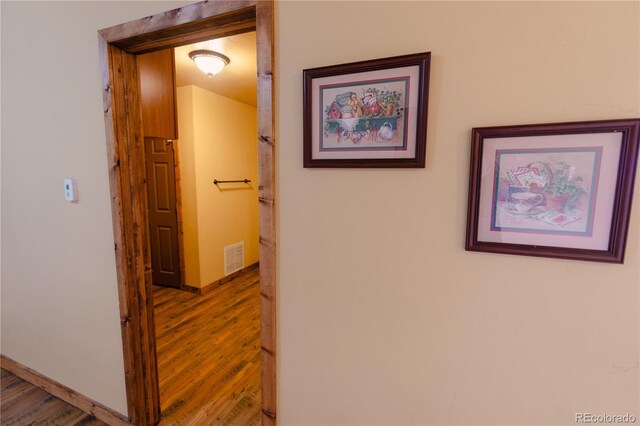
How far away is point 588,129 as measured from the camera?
69cm

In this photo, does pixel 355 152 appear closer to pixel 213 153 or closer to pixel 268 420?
pixel 268 420

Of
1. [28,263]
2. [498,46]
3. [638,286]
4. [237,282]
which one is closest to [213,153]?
[237,282]

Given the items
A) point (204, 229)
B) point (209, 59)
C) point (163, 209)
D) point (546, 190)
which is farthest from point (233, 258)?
point (546, 190)

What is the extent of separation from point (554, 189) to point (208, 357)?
2.28 m

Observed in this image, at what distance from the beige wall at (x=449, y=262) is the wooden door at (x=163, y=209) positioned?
2630mm

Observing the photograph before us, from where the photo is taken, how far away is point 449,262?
34.0 inches

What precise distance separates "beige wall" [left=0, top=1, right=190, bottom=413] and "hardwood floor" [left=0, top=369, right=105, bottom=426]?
0.12m

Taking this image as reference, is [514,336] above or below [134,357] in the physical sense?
above

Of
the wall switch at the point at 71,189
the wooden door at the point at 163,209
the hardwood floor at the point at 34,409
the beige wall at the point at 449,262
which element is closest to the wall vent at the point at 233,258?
the wooden door at the point at 163,209

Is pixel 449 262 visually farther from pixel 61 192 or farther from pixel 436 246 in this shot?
pixel 61 192

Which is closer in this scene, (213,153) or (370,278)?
(370,278)

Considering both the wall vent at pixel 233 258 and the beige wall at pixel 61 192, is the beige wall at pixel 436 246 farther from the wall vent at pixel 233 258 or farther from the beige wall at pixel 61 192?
the wall vent at pixel 233 258

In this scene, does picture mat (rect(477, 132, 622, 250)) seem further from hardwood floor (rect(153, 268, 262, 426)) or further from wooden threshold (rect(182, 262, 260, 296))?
wooden threshold (rect(182, 262, 260, 296))

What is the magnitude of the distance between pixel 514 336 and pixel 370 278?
0.43 m
